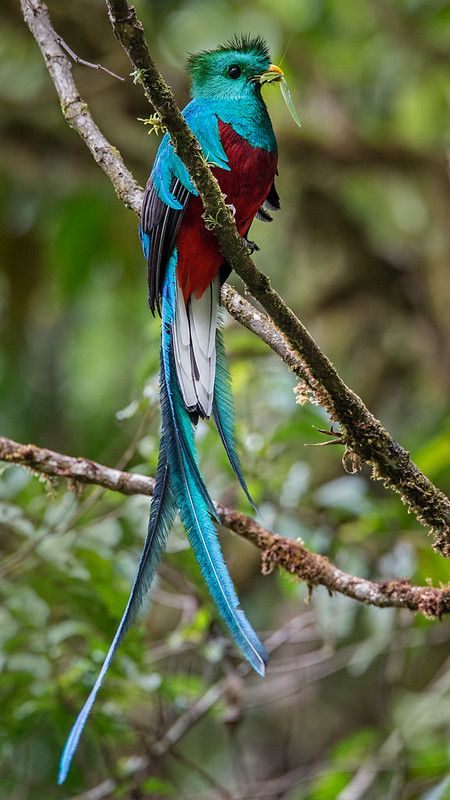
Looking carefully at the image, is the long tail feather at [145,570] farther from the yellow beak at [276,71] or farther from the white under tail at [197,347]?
the yellow beak at [276,71]

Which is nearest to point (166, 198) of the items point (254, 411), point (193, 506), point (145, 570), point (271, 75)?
point (271, 75)

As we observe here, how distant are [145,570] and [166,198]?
2.55 feet

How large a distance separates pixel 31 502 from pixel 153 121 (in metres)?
1.30

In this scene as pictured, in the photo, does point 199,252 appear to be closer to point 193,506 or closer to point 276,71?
point 276,71

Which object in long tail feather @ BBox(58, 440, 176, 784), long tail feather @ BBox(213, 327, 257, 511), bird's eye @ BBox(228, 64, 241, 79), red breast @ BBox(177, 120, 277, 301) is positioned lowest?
long tail feather @ BBox(58, 440, 176, 784)

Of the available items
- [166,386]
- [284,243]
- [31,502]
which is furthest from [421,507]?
[284,243]

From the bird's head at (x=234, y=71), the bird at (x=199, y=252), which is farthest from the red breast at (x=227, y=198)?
the bird's head at (x=234, y=71)

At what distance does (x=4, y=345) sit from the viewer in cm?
479

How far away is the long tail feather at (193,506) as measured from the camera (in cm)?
176

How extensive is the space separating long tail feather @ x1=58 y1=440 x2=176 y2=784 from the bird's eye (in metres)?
0.94

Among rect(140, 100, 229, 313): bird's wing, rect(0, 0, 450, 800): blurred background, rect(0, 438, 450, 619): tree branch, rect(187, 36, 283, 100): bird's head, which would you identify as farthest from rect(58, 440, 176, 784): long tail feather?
rect(187, 36, 283, 100): bird's head

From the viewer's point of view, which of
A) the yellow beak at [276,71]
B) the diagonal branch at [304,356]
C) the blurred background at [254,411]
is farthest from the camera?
the blurred background at [254,411]

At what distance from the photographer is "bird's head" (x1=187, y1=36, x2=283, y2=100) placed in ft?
7.58

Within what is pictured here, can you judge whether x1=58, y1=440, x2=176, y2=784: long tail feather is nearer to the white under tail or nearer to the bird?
the bird
